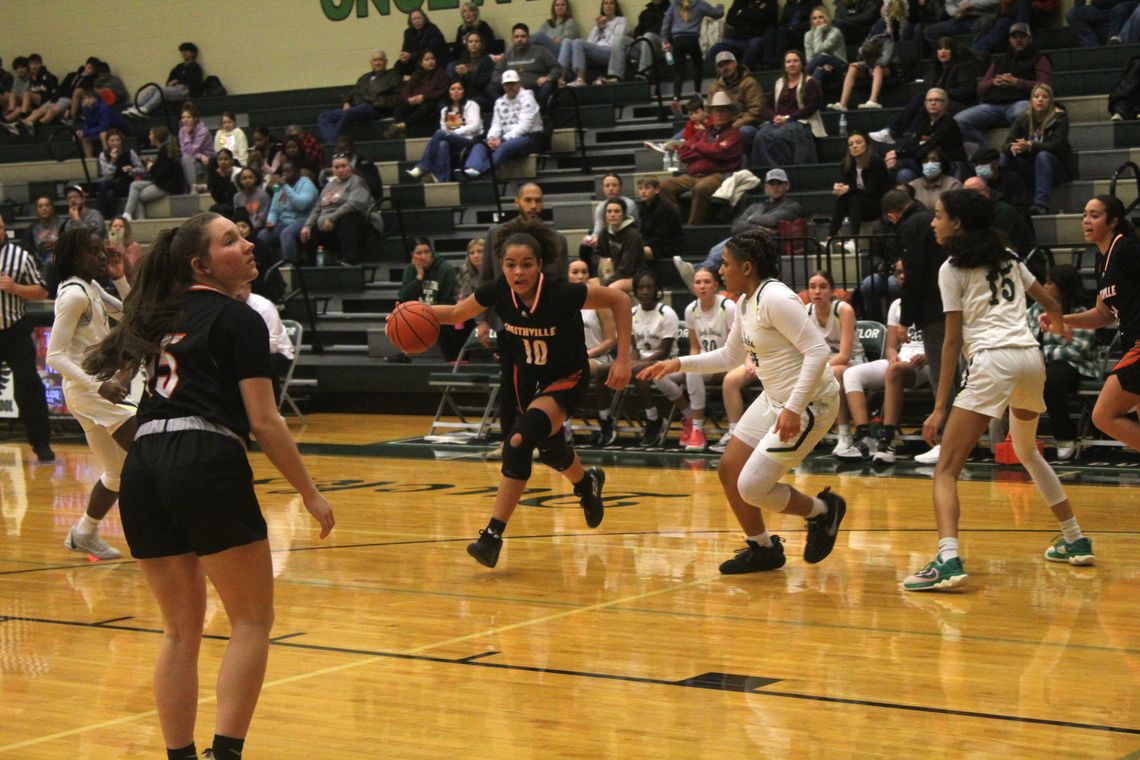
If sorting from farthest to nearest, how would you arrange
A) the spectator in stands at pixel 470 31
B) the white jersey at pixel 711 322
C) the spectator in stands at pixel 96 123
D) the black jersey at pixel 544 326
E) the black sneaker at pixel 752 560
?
the spectator in stands at pixel 96 123
the spectator in stands at pixel 470 31
the white jersey at pixel 711 322
the black jersey at pixel 544 326
the black sneaker at pixel 752 560

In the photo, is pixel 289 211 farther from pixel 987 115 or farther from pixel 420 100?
pixel 987 115

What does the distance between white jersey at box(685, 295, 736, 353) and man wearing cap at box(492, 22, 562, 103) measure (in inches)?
252

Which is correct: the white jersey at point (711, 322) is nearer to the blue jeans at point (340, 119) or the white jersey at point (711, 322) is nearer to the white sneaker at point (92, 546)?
the white sneaker at point (92, 546)

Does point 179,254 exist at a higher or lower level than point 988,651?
higher

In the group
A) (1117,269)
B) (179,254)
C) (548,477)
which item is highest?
(179,254)

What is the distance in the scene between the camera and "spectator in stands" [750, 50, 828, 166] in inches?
561

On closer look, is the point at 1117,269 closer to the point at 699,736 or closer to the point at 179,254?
the point at 699,736

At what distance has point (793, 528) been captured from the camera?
7816 mm

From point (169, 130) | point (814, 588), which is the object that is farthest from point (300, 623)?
point (169, 130)

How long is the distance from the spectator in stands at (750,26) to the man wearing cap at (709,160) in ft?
6.25

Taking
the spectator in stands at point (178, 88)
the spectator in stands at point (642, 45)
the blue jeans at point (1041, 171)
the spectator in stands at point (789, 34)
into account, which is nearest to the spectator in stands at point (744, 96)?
the spectator in stands at point (789, 34)

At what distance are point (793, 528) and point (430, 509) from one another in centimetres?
225

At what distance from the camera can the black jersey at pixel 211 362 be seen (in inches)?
141

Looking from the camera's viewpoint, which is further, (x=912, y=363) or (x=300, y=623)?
(x=912, y=363)
